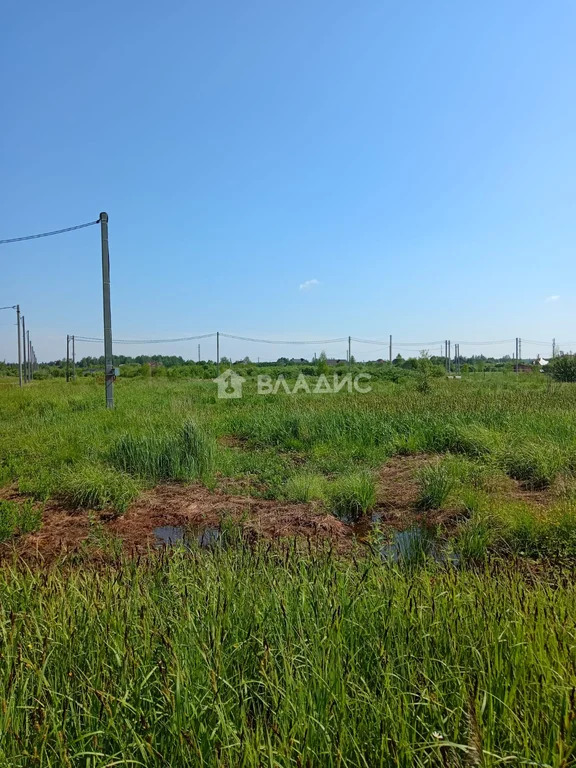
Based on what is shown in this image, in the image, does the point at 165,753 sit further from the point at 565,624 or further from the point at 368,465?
the point at 368,465

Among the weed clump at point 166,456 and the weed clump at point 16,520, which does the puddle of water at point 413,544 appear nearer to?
the weed clump at point 166,456

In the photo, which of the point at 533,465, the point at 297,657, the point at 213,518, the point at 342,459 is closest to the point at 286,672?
the point at 297,657

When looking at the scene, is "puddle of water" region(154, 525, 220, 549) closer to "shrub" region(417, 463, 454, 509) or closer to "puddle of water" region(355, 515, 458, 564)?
"puddle of water" region(355, 515, 458, 564)

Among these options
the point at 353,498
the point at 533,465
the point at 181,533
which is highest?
the point at 533,465

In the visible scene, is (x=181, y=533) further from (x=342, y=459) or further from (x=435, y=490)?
(x=342, y=459)

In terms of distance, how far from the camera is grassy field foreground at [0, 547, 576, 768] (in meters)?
1.32

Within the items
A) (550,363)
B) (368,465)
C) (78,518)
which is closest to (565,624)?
(78,518)

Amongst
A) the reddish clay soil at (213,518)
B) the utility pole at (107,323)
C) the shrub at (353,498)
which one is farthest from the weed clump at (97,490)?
the utility pole at (107,323)

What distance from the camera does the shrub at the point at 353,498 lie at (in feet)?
15.6

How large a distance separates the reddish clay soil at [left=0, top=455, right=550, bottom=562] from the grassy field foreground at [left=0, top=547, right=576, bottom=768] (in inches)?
59.6

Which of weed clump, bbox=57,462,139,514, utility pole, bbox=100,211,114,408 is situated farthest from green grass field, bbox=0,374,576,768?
utility pole, bbox=100,211,114,408

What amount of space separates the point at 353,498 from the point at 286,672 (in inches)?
132

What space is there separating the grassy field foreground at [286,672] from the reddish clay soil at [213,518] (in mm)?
1515

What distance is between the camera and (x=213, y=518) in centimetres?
452
